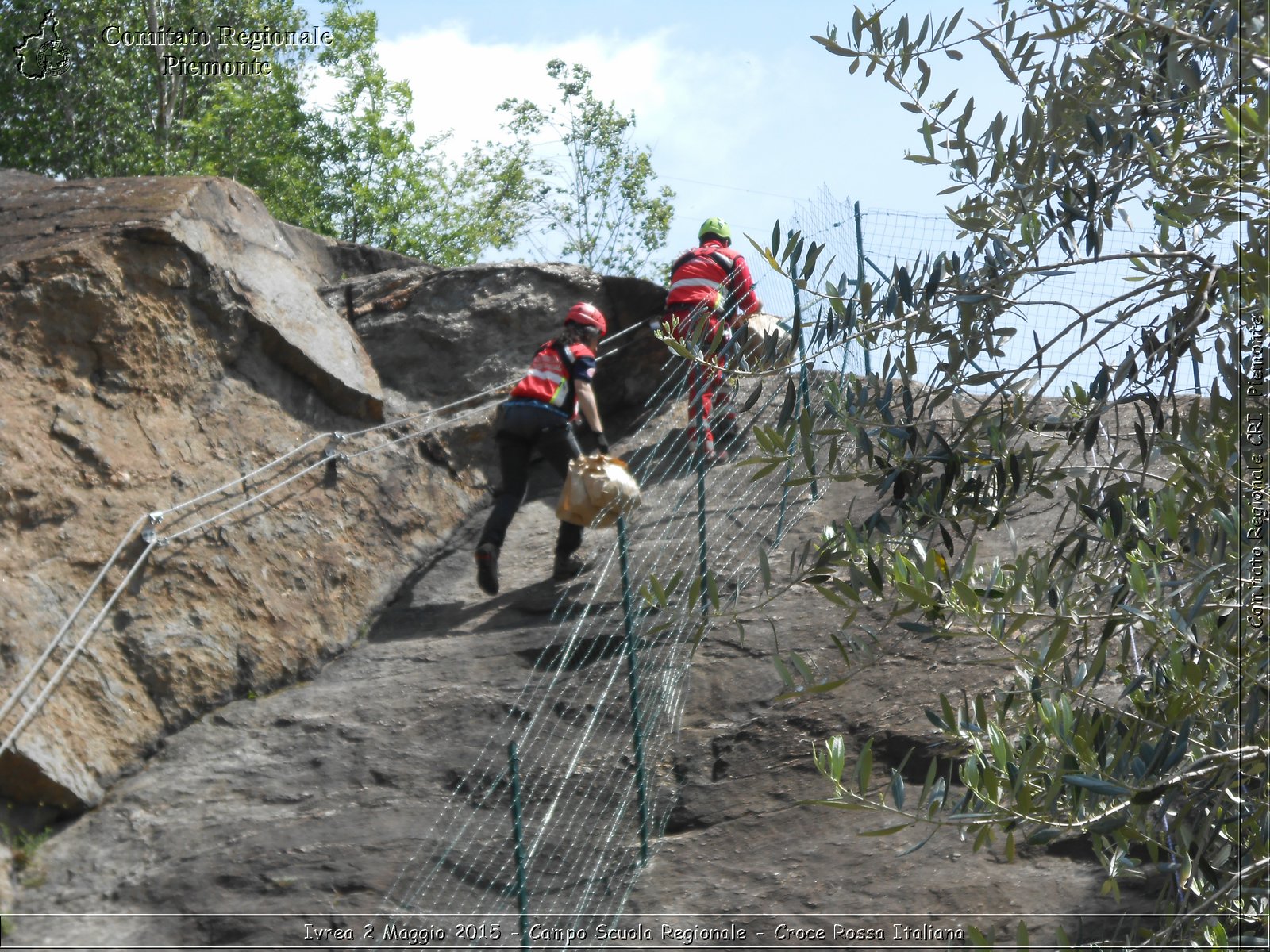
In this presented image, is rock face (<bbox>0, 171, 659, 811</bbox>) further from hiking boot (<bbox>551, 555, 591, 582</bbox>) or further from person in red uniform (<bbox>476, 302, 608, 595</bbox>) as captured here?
hiking boot (<bbox>551, 555, 591, 582</bbox>)

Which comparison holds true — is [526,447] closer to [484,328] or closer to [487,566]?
[487,566]

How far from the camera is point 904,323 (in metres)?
3.67

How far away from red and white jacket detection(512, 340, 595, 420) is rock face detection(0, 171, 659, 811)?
1.34 meters

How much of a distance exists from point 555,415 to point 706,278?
1.86 meters

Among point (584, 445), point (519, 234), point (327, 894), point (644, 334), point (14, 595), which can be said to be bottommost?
point (327, 894)

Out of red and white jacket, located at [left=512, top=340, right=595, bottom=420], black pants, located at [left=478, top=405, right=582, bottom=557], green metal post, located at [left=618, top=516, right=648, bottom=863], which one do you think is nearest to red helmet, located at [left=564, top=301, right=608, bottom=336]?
red and white jacket, located at [left=512, top=340, right=595, bottom=420]

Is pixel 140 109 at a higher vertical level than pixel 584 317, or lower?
higher

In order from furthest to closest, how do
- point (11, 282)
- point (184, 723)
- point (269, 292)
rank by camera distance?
point (269, 292) < point (11, 282) < point (184, 723)

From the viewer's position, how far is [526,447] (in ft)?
28.2

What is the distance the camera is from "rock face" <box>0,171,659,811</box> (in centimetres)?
664

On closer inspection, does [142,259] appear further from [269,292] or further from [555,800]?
[555,800]

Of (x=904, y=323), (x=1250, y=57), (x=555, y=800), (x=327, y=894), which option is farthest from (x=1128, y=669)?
(x=327, y=894)

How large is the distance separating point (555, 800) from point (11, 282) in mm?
4321

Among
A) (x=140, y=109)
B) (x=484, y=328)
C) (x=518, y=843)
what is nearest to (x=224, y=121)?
(x=140, y=109)
